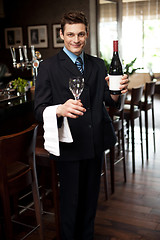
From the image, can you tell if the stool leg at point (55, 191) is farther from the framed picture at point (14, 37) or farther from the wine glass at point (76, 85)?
the framed picture at point (14, 37)

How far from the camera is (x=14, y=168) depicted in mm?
2094

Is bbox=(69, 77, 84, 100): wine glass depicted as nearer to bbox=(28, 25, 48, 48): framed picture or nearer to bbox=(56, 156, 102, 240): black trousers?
bbox=(56, 156, 102, 240): black trousers

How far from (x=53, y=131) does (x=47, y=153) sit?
2.17 feet

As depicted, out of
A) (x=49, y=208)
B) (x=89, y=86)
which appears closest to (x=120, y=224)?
(x=49, y=208)

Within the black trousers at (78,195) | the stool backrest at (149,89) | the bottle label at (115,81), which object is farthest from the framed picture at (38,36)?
the bottle label at (115,81)

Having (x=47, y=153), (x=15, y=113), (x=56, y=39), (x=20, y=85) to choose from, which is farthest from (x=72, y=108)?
(x=56, y=39)

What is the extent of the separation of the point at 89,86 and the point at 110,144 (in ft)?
1.38

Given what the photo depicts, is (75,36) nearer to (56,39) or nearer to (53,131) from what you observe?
(53,131)

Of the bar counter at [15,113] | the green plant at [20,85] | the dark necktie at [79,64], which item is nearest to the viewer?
the dark necktie at [79,64]

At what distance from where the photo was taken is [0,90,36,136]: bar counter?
99.0 inches

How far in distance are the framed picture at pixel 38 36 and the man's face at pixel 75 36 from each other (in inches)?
212

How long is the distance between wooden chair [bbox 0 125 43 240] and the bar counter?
519 millimetres

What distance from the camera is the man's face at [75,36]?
1.80m

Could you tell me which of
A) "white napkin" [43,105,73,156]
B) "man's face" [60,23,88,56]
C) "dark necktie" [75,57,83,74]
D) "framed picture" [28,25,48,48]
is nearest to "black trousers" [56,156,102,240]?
"white napkin" [43,105,73,156]
